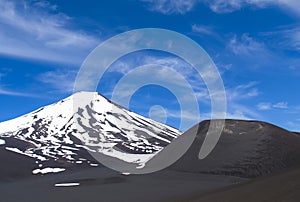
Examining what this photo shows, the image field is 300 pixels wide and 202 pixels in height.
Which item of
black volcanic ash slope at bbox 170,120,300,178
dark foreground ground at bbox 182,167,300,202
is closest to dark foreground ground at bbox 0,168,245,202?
black volcanic ash slope at bbox 170,120,300,178

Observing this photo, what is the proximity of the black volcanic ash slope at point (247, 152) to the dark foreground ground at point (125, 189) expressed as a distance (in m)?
4.26

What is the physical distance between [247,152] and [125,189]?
98.3ft

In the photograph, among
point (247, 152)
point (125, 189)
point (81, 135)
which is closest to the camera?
point (125, 189)

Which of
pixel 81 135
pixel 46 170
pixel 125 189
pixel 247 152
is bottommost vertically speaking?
pixel 125 189

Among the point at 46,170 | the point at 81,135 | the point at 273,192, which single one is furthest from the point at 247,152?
the point at 81,135

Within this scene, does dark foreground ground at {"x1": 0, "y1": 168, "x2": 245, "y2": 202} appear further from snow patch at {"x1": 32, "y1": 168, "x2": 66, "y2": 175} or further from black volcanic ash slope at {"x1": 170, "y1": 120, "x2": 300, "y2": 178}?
snow patch at {"x1": 32, "y1": 168, "x2": 66, "y2": 175}

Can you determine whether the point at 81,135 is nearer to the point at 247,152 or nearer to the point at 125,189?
the point at 247,152

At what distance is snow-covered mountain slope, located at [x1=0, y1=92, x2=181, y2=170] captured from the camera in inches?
5013

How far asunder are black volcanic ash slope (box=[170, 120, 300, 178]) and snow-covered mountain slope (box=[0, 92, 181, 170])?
41466mm

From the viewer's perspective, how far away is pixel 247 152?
74312mm

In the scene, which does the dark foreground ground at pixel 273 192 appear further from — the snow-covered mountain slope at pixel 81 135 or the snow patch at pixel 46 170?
the snow-covered mountain slope at pixel 81 135

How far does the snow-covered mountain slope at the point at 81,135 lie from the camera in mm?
127338

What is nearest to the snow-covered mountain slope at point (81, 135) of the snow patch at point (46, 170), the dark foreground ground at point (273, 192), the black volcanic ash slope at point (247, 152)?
the snow patch at point (46, 170)

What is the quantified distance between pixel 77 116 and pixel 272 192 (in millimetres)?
175675
